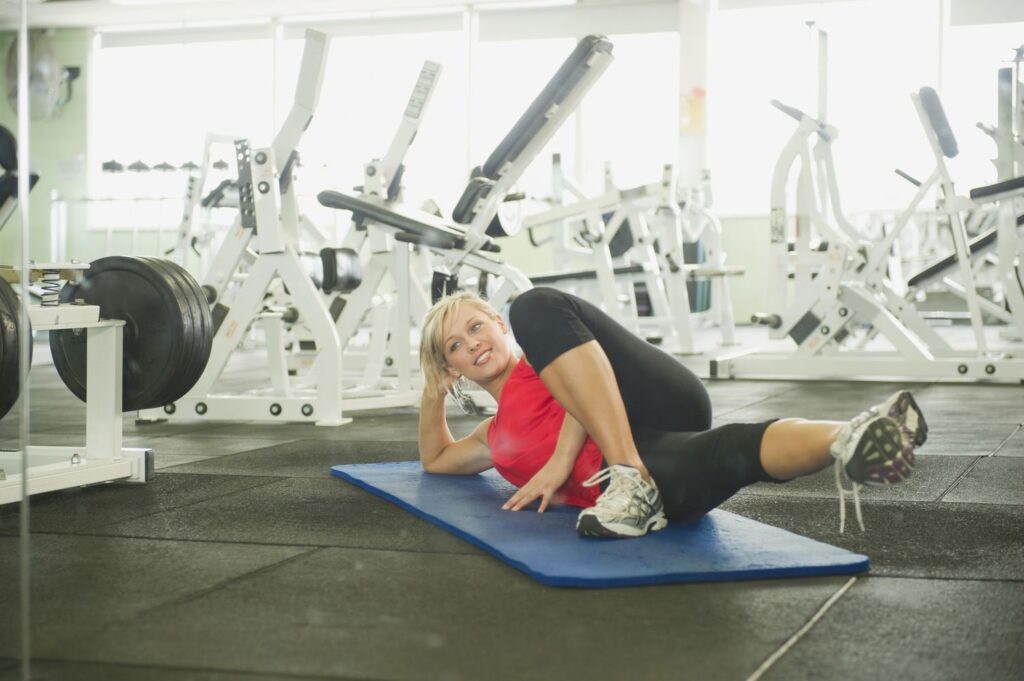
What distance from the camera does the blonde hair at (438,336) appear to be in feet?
7.57

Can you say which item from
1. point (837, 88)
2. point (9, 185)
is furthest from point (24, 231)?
point (837, 88)

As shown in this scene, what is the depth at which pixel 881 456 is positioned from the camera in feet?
5.76

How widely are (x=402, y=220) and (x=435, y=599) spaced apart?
105 inches

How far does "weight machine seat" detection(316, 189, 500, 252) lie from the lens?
168 inches

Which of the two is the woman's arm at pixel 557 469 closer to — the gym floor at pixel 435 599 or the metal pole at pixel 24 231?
the gym floor at pixel 435 599

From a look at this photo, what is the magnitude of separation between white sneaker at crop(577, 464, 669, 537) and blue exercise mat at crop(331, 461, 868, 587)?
0.02m

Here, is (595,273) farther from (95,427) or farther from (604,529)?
(604,529)

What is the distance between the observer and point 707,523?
2229 mm

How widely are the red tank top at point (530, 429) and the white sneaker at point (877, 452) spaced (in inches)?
23.3

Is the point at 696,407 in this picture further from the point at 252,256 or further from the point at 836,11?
the point at 836,11

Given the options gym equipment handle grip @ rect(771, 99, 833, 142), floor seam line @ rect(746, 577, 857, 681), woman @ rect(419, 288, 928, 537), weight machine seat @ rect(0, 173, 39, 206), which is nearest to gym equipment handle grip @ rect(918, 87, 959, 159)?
gym equipment handle grip @ rect(771, 99, 833, 142)

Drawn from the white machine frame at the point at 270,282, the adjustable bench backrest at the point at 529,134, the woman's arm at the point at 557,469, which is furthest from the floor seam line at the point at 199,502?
the adjustable bench backrest at the point at 529,134

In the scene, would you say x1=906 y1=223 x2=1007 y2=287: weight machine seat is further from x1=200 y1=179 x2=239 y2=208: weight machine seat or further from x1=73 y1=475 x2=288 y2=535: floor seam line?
x1=73 y1=475 x2=288 y2=535: floor seam line

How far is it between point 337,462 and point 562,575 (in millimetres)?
1603
